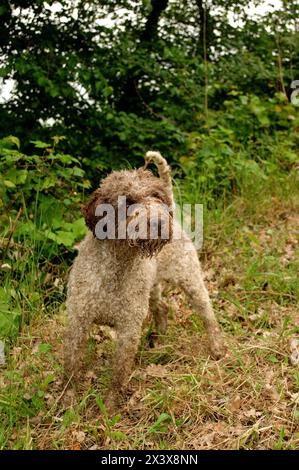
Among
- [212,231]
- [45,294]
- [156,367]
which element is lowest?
[156,367]

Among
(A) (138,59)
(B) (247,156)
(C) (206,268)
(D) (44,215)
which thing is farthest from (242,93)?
(D) (44,215)

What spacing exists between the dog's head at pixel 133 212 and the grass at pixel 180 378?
1.00 meters

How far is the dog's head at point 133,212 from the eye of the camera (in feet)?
10.9

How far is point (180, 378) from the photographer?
3979 mm

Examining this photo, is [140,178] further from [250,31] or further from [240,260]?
[250,31]

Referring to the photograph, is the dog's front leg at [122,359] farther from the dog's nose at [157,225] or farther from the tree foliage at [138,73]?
the tree foliage at [138,73]

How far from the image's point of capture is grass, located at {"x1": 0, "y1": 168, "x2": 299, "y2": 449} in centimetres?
351

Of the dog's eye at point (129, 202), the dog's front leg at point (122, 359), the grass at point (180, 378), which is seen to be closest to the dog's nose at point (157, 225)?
the dog's eye at point (129, 202)

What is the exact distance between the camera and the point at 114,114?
7.00 metres

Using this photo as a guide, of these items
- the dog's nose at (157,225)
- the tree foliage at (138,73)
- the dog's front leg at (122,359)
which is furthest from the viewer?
the tree foliage at (138,73)

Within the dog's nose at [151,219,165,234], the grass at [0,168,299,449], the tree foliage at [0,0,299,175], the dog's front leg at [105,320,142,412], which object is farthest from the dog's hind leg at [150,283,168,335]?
the tree foliage at [0,0,299,175]

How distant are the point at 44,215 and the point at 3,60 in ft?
6.65

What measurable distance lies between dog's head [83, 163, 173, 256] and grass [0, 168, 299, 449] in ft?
3.28

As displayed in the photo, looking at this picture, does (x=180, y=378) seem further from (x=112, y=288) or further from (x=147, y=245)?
(x=147, y=245)
